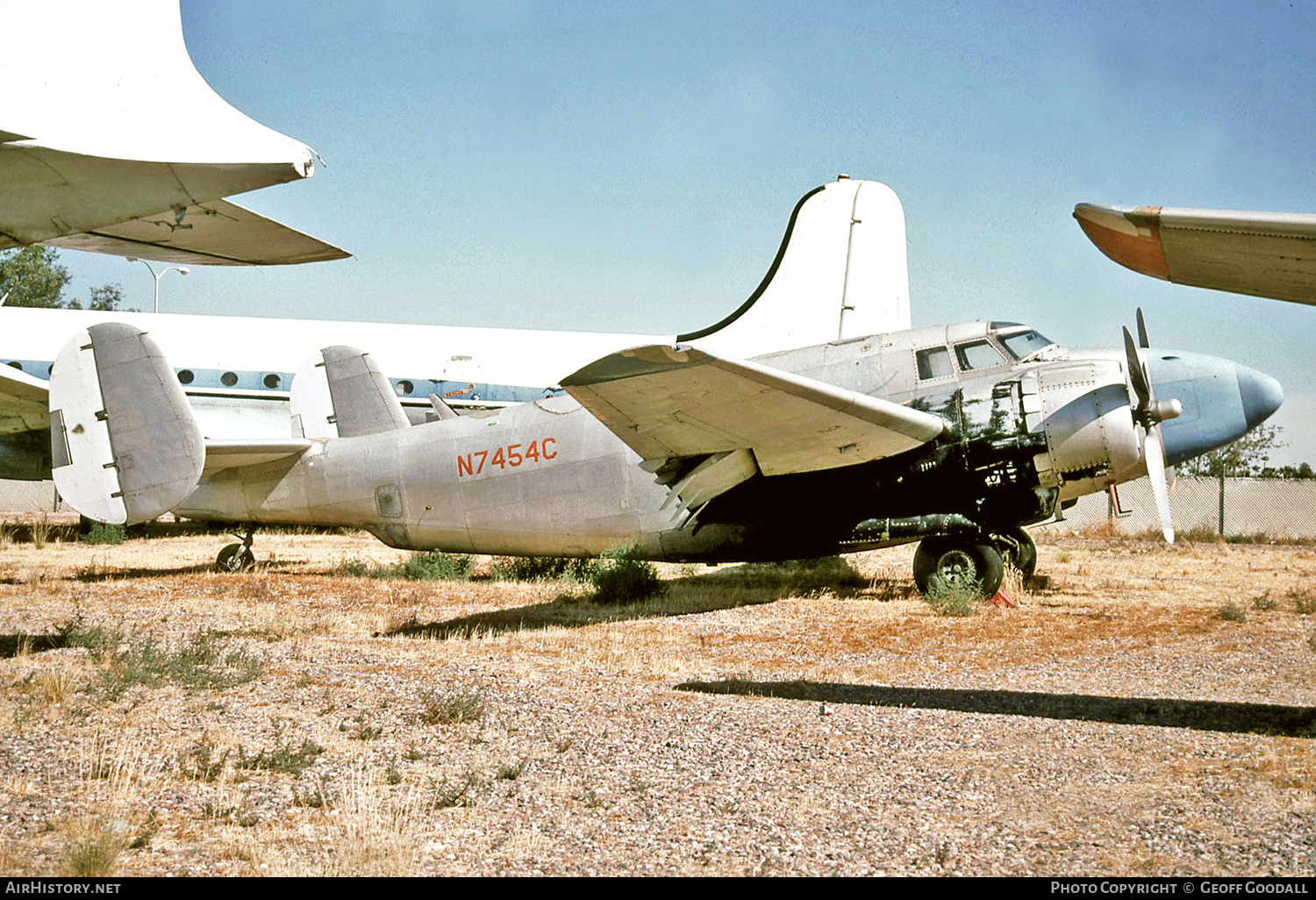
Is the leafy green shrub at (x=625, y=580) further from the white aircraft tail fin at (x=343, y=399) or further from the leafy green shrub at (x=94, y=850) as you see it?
the leafy green shrub at (x=94, y=850)

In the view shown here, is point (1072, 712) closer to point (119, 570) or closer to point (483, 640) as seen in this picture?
point (483, 640)

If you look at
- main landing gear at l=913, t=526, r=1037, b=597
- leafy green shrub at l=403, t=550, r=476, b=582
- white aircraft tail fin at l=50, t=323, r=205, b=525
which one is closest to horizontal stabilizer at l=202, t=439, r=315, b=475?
leafy green shrub at l=403, t=550, r=476, b=582

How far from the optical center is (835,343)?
1370 centimetres

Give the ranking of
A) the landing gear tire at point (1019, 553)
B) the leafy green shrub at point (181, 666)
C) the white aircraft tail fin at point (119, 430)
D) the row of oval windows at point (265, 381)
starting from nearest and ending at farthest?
the leafy green shrub at point (181, 666) → the white aircraft tail fin at point (119, 430) → the landing gear tire at point (1019, 553) → the row of oval windows at point (265, 381)

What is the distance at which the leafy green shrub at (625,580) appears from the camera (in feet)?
43.6

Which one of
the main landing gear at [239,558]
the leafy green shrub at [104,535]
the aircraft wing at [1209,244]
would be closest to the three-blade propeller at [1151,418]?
the aircraft wing at [1209,244]

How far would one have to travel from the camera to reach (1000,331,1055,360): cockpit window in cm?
1258

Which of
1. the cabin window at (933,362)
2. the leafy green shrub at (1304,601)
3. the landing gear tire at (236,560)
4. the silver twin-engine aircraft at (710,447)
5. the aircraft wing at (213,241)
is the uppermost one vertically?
the aircraft wing at (213,241)

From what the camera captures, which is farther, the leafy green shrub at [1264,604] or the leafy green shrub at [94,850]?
the leafy green shrub at [1264,604]

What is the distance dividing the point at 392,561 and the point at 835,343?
364 inches

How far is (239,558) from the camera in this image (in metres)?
16.8

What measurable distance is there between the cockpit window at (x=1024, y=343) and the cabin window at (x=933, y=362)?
73 centimetres

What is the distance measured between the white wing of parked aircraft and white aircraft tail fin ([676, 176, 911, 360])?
1225 cm

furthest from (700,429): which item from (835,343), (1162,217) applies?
(1162,217)
